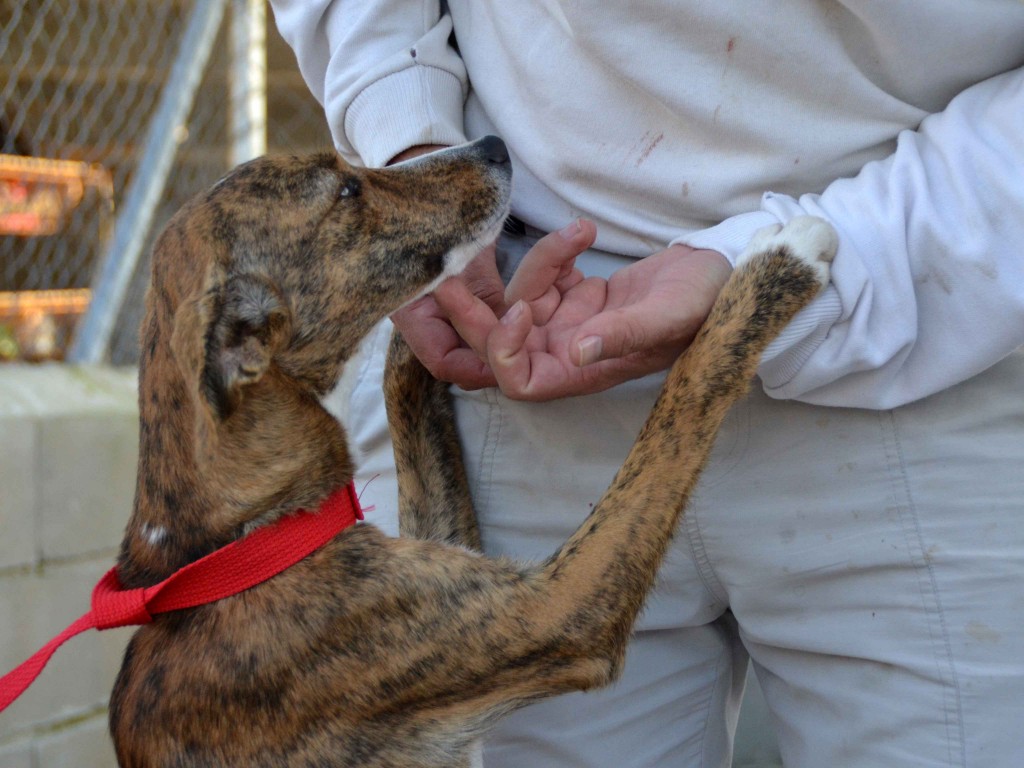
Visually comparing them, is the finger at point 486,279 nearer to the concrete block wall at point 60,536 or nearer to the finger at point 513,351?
the finger at point 513,351

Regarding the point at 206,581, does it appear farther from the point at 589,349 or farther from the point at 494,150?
the point at 494,150

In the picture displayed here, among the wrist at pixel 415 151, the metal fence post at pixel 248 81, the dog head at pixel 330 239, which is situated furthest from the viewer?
the metal fence post at pixel 248 81

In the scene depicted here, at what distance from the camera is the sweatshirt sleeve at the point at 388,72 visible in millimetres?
2334

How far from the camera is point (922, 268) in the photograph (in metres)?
1.84

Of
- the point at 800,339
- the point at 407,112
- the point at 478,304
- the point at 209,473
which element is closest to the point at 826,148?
the point at 800,339

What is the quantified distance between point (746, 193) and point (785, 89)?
220 mm

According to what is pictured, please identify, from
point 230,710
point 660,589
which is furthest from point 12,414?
point 660,589

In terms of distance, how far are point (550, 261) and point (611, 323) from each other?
25 centimetres

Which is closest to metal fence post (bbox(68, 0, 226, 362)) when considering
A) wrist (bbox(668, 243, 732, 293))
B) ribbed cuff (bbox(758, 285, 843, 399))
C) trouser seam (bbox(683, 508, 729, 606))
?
wrist (bbox(668, 243, 732, 293))

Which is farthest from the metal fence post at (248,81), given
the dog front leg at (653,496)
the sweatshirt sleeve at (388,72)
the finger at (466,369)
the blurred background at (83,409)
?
the dog front leg at (653,496)

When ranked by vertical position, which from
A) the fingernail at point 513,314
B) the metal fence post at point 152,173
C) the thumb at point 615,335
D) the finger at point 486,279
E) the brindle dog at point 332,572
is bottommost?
the metal fence post at point 152,173

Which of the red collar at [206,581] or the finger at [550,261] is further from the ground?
the finger at [550,261]

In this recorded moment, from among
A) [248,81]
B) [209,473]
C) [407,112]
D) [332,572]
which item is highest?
[407,112]

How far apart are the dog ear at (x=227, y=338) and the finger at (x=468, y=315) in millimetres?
403
